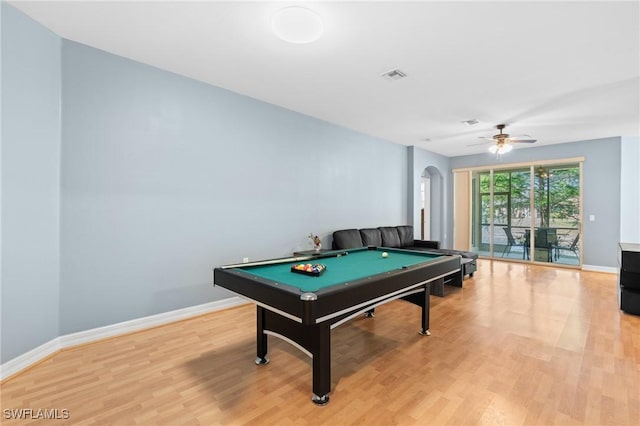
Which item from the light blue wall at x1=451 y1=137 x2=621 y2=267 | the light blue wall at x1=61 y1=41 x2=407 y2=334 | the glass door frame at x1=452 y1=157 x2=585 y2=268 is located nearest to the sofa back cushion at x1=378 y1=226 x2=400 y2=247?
the light blue wall at x1=61 y1=41 x2=407 y2=334

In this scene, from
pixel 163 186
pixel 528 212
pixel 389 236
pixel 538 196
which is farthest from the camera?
pixel 528 212

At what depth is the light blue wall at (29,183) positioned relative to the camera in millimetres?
2318

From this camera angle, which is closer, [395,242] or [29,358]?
[29,358]

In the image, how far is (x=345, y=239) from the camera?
5012 millimetres

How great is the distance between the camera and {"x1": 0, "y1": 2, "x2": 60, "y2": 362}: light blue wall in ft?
7.61

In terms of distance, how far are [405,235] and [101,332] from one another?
533cm

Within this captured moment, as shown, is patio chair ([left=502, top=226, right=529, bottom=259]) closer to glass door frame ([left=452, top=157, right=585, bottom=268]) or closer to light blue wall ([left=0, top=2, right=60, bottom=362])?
glass door frame ([left=452, top=157, right=585, bottom=268])

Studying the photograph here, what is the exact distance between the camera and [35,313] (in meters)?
2.52

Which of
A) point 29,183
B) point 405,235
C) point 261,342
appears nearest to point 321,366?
point 261,342

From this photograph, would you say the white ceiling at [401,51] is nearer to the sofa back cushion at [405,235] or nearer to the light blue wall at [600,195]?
the light blue wall at [600,195]

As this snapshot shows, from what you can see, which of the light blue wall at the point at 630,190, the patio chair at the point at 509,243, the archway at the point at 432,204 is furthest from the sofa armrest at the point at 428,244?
the light blue wall at the point at 630,190

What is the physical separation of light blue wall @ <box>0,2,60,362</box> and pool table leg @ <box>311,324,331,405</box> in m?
2.43

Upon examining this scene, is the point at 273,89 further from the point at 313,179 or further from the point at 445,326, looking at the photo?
the point at 445,326

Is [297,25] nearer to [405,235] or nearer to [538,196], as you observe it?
[405,235]
